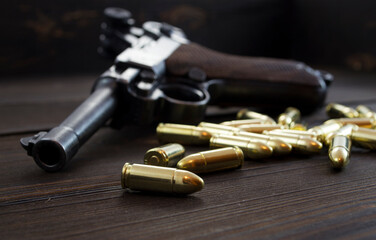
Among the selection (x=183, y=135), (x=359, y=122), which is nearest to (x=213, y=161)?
(x=183, y=135)

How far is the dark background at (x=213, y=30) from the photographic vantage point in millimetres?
2203

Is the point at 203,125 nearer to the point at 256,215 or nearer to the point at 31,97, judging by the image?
the point at 256,215

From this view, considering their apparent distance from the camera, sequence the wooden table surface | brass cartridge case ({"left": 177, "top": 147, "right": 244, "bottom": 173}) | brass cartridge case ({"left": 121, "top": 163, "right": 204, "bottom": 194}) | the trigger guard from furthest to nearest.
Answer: the trigger guard
brass cartridge case ({"left": 177, "top": 147, "right": 244, "bottom": 173})
brass cartridge case ({"left": 121, "top": 163, "right": 204, "bottom": 194})
the wooden table surface

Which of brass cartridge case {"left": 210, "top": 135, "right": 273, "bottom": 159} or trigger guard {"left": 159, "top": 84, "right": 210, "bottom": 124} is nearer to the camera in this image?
brass cartridge case {"left": 210, "top": 135, "right": 273, "bottom": 159}

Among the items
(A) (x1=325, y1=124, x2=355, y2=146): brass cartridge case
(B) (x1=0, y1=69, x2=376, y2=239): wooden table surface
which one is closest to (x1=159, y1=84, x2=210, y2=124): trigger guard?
(B) (x1=0, y1=69, x2=376, y2=239): wooden table surface

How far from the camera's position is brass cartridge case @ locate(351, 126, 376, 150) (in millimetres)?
1126

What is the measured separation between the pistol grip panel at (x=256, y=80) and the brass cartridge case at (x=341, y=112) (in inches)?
2.1

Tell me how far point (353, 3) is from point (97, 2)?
1462 millimetres

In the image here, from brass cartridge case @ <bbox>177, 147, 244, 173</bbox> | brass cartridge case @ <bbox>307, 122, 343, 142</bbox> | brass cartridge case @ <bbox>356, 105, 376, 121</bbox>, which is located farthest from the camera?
brass cartridge case @ <bbox>356, 105, 376, 121</bbox>

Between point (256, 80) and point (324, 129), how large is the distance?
373mm

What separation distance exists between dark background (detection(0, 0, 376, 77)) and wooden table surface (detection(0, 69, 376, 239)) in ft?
3.86

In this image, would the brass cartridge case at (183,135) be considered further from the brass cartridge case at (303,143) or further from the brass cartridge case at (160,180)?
the brass cartridge case at (160,180)

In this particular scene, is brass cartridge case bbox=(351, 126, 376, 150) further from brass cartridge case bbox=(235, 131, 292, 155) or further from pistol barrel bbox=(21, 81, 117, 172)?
pistol barrel bbox=(21, 81, 117, 172)

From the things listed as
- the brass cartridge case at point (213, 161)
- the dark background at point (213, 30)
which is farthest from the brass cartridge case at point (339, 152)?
the dark background at point (213, 30)
